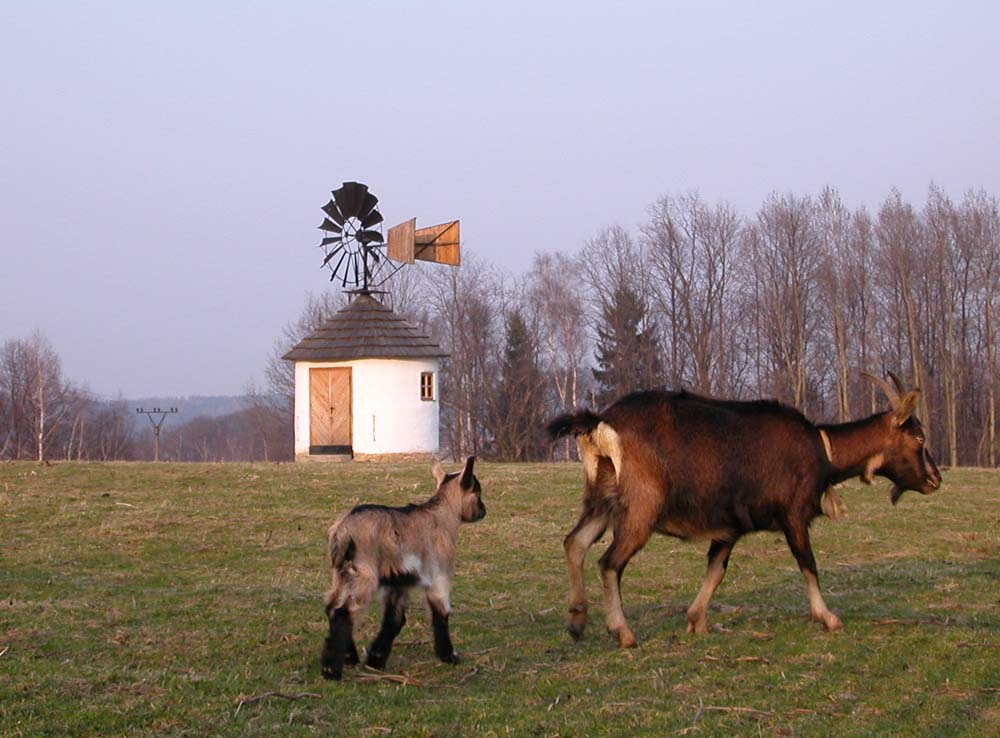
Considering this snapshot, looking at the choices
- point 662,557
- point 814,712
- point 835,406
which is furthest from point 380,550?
point 835,406

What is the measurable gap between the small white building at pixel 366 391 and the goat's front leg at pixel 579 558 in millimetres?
24067

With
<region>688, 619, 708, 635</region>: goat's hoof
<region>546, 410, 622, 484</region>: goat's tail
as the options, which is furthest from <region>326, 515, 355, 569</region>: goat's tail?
<region>688, 619, 708, 635</region>: goat's hoof

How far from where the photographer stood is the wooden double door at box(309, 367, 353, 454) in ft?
112

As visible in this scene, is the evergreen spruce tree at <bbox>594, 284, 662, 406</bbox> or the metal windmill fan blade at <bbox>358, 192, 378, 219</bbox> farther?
the evergreen spruce tree at <bbox>594, 284, 662, 406</bbox>

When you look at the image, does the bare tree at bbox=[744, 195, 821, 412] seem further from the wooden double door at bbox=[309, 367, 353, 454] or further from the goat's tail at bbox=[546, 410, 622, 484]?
the goat's tail at bbox=[546, 410, 622, 484]

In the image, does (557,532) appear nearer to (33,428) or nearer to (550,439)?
(550,439)

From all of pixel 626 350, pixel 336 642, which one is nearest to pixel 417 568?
pixel 336 642

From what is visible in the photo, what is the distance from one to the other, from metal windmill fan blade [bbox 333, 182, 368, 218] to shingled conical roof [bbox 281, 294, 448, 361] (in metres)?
3.32

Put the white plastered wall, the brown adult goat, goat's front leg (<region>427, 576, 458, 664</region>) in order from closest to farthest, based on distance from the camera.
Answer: goat's front leg (<region>427, 576, 458, 664</region>) → the brown adult goat → the white plastered wall

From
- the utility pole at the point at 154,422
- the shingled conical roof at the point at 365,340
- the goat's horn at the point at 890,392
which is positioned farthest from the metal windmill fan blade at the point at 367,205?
the goat's horn at the point at 890,392

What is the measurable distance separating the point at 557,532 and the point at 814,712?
364 inches

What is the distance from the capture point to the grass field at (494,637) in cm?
714

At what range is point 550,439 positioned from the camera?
370 inches

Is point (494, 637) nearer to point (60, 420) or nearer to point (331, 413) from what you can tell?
point (331, 413)
